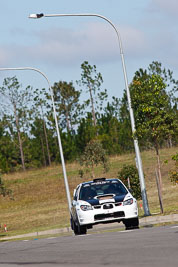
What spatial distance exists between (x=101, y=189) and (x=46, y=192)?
55.0m

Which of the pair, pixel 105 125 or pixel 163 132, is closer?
pixel 163 132

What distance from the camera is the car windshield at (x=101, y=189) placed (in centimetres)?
2048

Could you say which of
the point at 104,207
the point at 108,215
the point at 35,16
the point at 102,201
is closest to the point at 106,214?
the point at 108,215

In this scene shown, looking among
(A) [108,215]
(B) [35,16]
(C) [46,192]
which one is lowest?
(C) [46,192]

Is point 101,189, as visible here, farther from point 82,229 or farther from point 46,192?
point 46,192

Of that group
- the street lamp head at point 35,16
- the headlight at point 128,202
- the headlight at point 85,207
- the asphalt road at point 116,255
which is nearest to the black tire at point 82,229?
the headlight at point 85,207

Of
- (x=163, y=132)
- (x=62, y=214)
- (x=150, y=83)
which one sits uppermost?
(x=150, y=83)

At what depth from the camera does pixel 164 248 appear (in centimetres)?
1137

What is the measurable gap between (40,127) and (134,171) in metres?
52.6

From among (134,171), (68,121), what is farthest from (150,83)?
(68,121)

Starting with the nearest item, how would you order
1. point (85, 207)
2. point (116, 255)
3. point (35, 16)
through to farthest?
point (116, 255)
point (85, 207)
point (35, 16)

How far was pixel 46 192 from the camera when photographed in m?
75.3

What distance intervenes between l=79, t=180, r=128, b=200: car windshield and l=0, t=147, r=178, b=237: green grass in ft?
90.9

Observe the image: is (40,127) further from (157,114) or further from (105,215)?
(105,215)
